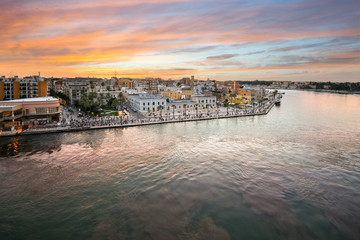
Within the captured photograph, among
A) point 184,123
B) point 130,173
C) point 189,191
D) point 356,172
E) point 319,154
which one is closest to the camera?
point 189,191

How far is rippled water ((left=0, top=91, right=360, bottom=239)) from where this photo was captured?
842cm

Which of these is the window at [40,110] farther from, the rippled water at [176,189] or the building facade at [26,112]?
the rippled water at [176,189]

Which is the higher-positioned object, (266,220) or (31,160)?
(31,160)

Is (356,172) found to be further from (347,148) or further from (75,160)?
(75,160)

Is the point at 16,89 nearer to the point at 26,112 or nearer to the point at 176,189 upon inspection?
the point at 26,112

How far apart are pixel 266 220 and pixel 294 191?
10.9ft

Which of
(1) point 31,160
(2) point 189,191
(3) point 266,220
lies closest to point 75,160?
(1) point 31,160

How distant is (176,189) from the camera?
36.7ft

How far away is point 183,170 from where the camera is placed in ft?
44.1

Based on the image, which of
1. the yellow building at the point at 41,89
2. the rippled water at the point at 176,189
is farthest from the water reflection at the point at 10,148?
the yellow building at the point at 41,89

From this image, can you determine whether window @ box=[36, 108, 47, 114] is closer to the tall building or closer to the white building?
the tall building

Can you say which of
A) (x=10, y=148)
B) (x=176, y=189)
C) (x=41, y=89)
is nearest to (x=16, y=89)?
(x=41, y=89)

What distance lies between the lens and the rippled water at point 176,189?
8.42 metres

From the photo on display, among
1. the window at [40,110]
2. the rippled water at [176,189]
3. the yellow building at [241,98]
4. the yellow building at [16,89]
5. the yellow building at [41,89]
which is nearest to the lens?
the rippled water at [176,189]
